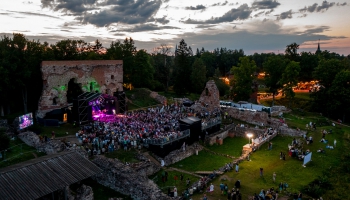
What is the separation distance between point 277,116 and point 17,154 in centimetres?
3295

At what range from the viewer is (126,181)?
59.4 feet

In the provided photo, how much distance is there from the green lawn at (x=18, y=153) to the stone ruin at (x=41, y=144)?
0.36 metres

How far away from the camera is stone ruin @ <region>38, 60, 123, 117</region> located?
34.0 m

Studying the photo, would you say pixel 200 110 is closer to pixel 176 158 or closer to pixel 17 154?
pixel 176 158

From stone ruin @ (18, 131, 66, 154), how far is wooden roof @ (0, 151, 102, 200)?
16.1ft

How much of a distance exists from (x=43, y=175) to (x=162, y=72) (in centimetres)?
5204

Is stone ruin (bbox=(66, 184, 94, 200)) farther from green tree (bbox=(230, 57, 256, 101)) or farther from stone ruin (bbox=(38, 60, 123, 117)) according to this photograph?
green tree (bbox=(230, 57, 256, 101))

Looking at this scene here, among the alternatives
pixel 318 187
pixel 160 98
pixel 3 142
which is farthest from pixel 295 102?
pixel 3 142

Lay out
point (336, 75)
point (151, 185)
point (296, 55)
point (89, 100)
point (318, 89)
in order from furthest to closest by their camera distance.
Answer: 1. point (296, 55)
2. point (318, 89)
3. point (336, 75)
4. point (89, 100)
5. point (151, 185)

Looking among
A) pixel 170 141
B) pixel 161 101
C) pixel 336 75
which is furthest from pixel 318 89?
pixel 170 141

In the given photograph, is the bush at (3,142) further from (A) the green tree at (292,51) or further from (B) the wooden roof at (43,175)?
(A) the green tree at (292,51)

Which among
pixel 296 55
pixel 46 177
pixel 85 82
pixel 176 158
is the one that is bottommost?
pixel 176 158

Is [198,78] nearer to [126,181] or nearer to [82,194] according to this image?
[126,181]

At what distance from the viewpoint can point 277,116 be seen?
40.7 m
